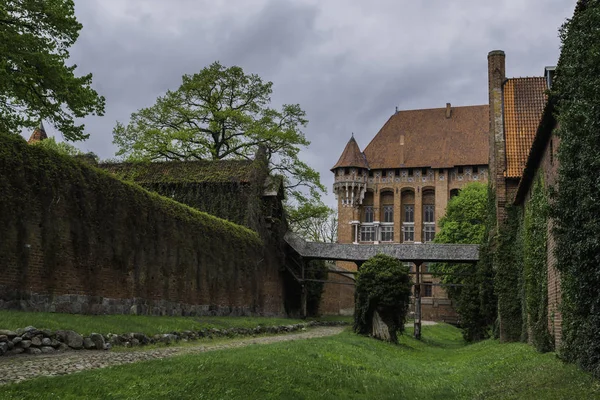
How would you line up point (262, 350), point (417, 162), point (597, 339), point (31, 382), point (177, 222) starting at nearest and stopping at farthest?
1. point (31, 382)
2. point (597, 339)
3. point (262, 350)
4. point (177, 222)
5. point (417, 162)

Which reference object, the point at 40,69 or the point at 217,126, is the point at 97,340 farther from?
the point at 217,126

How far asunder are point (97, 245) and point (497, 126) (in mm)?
17536

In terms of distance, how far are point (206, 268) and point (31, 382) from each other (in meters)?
18.8

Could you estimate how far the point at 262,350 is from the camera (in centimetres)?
1367

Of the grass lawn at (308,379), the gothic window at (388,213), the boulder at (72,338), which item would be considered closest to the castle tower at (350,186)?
the gothic window at (388,213)

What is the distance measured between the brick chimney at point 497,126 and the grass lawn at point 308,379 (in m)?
10.6

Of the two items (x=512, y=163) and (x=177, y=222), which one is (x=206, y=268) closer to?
(x=177, y=222)

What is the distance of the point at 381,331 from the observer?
25.2m

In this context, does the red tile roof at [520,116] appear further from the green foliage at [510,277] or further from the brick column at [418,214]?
the brick column at [418,214]

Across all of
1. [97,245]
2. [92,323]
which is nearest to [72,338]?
[92,323]

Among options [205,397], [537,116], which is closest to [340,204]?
[537,116]

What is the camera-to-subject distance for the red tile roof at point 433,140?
2840 inches

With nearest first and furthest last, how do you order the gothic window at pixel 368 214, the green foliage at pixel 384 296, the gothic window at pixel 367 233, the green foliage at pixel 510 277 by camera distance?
the green foliage at pixel 510 277
the green foliage at pixel 384 296
the gothic window at pixel 367 233
the gothic window at pixel 368 214

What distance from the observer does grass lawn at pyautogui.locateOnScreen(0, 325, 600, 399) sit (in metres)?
8.01
